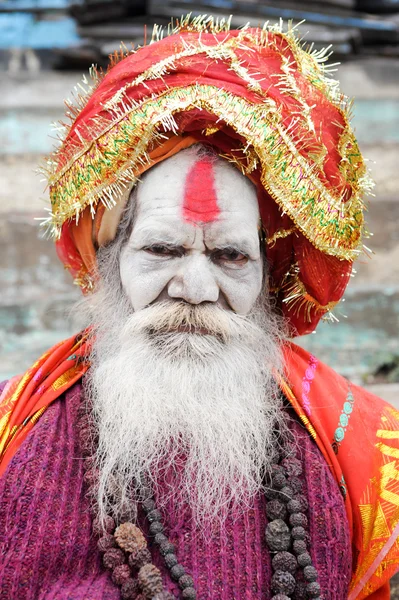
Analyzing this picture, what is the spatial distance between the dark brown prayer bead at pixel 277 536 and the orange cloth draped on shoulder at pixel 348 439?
10.5 inches

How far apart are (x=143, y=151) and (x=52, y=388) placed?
75 cm

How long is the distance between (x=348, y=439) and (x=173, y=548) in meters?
0.65

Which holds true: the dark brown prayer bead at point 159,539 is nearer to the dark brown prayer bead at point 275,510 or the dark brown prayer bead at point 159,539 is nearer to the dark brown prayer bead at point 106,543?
the dark brown prayer bead at point 106,543

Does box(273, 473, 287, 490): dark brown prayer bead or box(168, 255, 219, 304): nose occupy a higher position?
box(168, 255, 219, 304): nose

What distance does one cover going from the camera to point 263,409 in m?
2.02

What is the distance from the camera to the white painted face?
1896mm

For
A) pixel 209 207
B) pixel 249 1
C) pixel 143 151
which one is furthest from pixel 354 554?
pixel 249 1

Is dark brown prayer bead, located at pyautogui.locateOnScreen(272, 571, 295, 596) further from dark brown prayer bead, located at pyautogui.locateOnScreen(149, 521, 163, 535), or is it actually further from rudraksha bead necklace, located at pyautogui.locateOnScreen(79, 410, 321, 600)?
dark brown prayer bead, located at pyautogui.locateOnScreen(149, 521, 163, 535)

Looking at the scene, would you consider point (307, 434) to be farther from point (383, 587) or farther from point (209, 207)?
point (209, 207)

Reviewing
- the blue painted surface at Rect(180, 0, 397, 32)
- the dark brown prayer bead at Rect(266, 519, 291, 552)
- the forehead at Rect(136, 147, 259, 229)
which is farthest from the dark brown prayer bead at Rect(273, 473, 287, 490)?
the blue painted surface at Rect(180, 0, 397, 32)

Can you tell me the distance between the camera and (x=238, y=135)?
6.18ft

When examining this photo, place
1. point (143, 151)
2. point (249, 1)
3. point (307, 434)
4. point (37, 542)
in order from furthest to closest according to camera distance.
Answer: point (249, 1), point (307, 434), point (143, 151), point (37, 542)

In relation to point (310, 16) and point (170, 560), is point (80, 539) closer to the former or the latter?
point (170, 560)

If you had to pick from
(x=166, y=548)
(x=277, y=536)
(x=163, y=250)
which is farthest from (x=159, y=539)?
(x=163, y=250)
